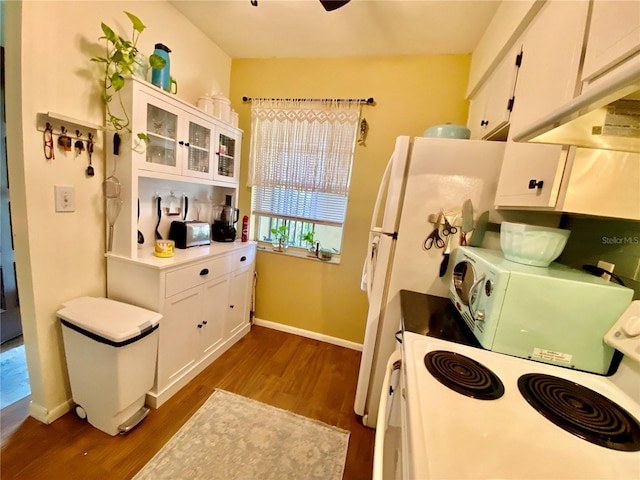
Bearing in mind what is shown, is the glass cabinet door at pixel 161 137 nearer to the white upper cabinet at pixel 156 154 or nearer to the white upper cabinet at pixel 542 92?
the white upper cabinet at pixel 156 154

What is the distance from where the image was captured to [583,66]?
826 millimetres

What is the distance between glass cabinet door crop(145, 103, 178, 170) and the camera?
1.64 meters

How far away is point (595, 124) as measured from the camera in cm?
68

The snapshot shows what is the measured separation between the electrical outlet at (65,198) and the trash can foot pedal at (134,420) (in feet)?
4.02

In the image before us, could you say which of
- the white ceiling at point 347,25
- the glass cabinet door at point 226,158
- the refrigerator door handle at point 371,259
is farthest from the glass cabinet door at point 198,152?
the refrigerator door handle at point 371,259

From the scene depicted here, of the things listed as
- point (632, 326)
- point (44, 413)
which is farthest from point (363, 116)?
point (44, 413)

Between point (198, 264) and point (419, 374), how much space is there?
5.09 feet

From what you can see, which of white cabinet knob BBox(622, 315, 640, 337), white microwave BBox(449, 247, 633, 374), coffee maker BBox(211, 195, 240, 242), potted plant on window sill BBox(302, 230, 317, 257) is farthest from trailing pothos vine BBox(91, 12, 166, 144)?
white cabinet knob BBox(622, 315, 640, 337)

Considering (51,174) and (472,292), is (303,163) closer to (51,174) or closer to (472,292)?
(51,174)

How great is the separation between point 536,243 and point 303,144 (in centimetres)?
197

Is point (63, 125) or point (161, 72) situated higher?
point (161, 72)

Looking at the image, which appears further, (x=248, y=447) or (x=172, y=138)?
(x=172, y=138)

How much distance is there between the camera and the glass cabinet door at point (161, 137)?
1.64 meters

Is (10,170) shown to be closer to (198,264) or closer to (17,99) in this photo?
(17,99)
